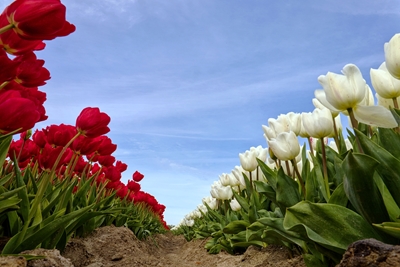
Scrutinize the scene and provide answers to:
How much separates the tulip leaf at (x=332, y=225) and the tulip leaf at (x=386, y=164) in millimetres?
216

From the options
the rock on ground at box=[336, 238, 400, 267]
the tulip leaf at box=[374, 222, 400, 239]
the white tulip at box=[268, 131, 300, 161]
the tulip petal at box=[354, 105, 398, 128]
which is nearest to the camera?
the rock on ground at box=[336, 238, 400, 267]

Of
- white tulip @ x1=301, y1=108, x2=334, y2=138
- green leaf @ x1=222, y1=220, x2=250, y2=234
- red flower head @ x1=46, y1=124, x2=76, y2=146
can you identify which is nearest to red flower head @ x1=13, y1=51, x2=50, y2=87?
red flower head @ x1=46, y1=124, x2=76, y2=146

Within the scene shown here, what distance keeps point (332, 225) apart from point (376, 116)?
1.86ft

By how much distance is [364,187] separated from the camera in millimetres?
1618

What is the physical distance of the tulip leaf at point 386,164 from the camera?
5.38ft

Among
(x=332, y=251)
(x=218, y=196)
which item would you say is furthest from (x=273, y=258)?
(x=218, y=196)

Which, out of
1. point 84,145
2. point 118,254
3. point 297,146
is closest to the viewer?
point 297,146

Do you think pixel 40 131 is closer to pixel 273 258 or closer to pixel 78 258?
pixel 78 258

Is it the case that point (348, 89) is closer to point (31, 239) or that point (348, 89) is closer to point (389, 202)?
point (389, 202)

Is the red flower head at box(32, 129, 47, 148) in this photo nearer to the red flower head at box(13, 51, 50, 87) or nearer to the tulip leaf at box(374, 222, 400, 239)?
the red flower head at box(13, 51, 50, 87)

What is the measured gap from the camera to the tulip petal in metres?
1.64

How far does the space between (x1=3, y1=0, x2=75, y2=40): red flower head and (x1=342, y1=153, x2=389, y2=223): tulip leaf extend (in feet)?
Result: 4.21

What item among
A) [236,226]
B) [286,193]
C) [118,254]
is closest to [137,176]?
[236,226]

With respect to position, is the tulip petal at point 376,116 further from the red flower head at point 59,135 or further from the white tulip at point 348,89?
the red flower head at point 59,135
